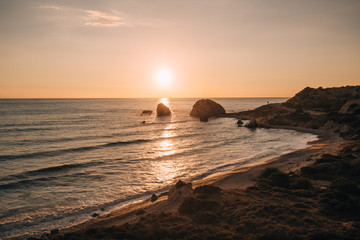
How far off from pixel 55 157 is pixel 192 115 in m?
74.5

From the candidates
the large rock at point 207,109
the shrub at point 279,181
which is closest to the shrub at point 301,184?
the shrub at point 279,181

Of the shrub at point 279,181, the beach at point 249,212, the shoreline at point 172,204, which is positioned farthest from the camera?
the shrub at point 279,181

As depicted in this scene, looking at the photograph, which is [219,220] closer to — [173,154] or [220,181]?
[220,181]

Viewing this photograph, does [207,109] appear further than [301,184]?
Yes

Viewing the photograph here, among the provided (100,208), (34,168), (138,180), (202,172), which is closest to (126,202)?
(100,208)

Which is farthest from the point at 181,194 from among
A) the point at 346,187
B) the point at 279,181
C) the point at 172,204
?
the point at 346,187

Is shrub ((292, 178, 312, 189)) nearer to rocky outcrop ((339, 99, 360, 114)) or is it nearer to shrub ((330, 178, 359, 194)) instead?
shrub ((330, 178, 359, 194))

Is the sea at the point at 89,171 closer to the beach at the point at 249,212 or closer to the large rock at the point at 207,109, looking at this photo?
the beach at the point at 249,212

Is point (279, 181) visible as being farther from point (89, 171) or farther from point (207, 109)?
point (207, 109)

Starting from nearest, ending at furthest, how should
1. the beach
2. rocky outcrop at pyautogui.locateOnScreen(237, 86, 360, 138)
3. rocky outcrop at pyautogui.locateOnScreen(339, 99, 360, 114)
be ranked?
the beach, rocky outcrop at pyautogui.locateOnScreen(237, 86, 360, 138), rocky outcrop at pyautogui.locateOnScreen(339, 99, 360, 114)

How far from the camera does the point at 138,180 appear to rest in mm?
21391

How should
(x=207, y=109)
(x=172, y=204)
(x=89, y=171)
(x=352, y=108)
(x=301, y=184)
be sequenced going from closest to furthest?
(x=172, y=204) < (x=301, y=184) < (x=89, y=171) < (x=352, y=108) < (x=207, y=109)

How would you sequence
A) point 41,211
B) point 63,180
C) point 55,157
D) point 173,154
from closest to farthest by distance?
point 41,211 < point 63,180 < point 55,157 < point 173,154

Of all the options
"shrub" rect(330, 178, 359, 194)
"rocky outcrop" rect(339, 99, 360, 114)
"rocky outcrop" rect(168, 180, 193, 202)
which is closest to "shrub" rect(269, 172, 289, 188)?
"shrub" rect(330, 178, 359, 194)
